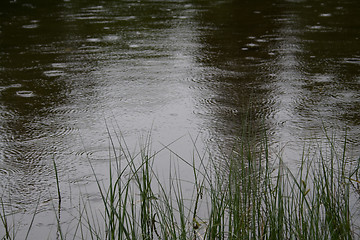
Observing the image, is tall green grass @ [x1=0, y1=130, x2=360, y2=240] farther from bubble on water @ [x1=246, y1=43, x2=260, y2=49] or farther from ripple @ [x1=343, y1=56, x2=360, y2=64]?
bubble on water @ [x1=246, y1=43, x2=260, y2=49]

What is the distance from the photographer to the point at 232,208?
5.85 feet

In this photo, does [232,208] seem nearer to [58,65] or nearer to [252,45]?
[58,65]

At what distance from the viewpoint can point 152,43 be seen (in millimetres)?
4812

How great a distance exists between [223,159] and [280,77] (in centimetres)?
154

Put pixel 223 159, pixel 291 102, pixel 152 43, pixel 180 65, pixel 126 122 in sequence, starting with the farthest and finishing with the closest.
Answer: pixel 152 43 < pixel 180 65 < pixel 291 102 < pixel 126 122 < pixel 223 159

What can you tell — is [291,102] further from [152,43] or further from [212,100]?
[152,43]

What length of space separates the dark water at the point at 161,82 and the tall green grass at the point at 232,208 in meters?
0.24

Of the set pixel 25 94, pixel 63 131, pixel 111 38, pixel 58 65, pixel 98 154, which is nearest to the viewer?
pixel 98 154

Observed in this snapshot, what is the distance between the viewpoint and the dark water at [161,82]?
260 cm

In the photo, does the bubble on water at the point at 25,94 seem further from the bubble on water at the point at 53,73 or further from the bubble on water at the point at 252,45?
the bubble on water at the point at 252,45

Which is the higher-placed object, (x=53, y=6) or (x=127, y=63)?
(x=53, y=6)

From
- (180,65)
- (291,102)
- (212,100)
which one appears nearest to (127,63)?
(180,65)

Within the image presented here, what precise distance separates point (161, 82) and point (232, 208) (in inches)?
81.6

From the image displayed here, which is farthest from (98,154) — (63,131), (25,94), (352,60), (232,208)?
(352,60)
